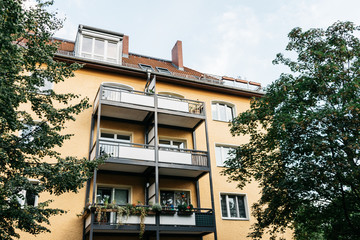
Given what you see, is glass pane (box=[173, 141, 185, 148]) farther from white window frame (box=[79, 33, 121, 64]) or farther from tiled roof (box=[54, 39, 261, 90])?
white window frame (box=[79, 33, 121, 64])

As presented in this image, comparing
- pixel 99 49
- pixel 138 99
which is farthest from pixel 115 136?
pixel 99 49

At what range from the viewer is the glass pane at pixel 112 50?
19219 mm

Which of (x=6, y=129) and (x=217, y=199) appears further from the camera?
(x=217, y=199)

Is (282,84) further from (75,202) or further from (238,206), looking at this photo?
(75,202)

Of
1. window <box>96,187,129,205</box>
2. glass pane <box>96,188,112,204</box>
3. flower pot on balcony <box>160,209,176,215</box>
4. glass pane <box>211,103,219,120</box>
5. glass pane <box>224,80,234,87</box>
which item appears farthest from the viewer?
glass pane <box>224,80,234,87</box>

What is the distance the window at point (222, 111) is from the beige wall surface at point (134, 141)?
1.30 feet

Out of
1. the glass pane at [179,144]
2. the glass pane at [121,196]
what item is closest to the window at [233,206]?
the glass pane at [179,144]

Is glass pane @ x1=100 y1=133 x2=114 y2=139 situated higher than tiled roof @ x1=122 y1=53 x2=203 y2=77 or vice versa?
tiled roof @ x1=122 y1=53 x2=203 y2=77

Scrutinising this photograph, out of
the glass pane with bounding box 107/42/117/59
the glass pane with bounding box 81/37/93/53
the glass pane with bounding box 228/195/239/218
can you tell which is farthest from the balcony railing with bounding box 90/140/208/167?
the glass pane with bounding box 81/37/93/53

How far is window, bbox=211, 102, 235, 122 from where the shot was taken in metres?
20.2

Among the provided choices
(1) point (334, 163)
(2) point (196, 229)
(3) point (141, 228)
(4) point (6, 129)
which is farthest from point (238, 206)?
(4) point (6, 129)

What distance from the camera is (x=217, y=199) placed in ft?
55.8

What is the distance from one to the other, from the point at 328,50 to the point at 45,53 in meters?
10.2

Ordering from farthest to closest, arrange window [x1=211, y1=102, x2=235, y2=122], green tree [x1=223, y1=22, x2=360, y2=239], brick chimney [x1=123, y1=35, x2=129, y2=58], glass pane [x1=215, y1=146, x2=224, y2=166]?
1. brick chimney [x1=123, y1=35, x2=129, y2=58]
2. window [x1=211, y1=102, x2=235, y2=122]
3. glass pane [x1=215, y1=146, x2=224, y2=166]
4. green tree [x1=223, y1=22, x2=360, y2=239]
